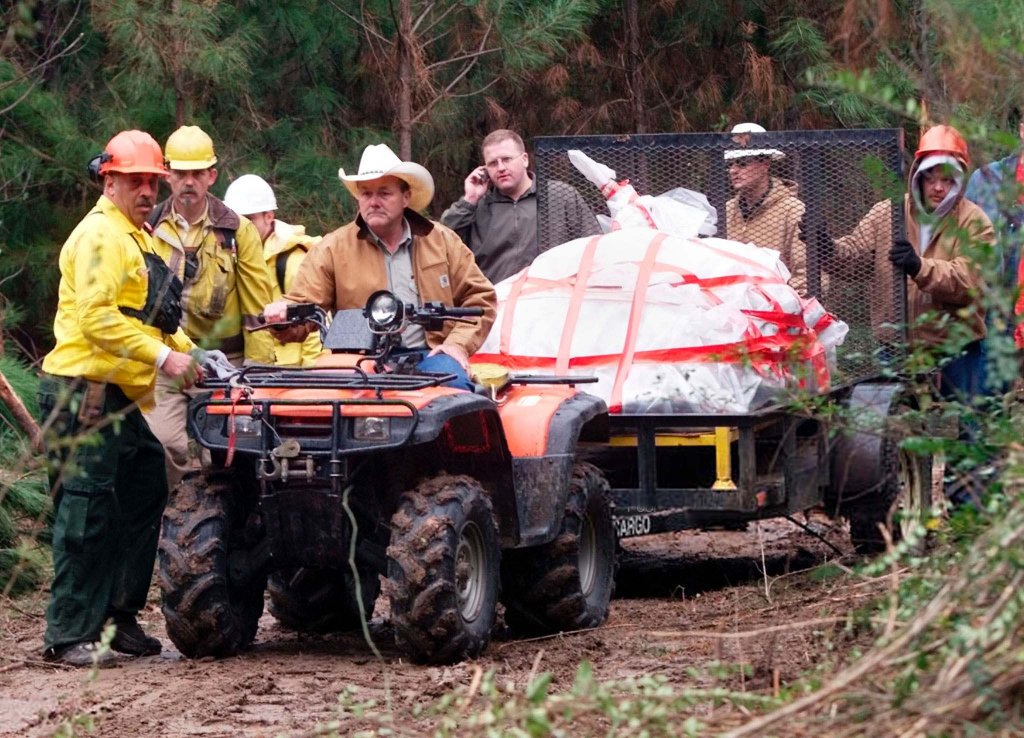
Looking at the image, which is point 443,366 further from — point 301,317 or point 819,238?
point 819,238

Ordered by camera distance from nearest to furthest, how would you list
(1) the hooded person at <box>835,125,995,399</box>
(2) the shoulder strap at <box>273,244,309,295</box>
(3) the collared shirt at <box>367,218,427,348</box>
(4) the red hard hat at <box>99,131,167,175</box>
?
(4) the red hard hat at <box>99,131,167,175</box> < (3) the collared shirt at <box>367,218,427,348</box> < (1) the hooded person at <box>835,125,995,399</box> < (2) the shoulder strap at <box>273,244,309,295</box>

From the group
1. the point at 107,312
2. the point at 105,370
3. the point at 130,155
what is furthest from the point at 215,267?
the point at 107,312

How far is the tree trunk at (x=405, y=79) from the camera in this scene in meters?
13.2

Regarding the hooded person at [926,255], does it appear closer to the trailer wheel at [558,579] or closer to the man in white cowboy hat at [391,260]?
the trailer wheel at [558,579]

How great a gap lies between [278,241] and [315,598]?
2862 millimetres

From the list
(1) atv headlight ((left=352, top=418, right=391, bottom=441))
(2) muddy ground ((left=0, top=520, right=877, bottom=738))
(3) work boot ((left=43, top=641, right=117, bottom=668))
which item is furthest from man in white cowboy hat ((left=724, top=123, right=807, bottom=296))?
(3) work boot ((left=43, top=641, right=117, bottom=668))

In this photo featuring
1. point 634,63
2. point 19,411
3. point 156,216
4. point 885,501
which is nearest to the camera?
point 156,216

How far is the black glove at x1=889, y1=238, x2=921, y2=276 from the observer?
370 inches

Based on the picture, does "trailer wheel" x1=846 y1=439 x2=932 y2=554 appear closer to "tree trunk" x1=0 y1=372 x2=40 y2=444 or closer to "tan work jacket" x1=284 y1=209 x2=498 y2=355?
"tan work jacket" x1=284 y1=209 x2=498 y2=355

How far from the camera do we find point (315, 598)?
329 inches

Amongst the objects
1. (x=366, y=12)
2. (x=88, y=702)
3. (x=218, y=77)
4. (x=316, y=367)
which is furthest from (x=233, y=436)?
(x=366, y=12)

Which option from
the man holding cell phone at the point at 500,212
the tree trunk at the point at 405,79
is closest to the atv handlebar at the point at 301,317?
the man holding cell phone at the point at 500,212

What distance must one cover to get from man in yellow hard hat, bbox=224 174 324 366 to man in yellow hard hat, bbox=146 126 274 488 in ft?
2.11

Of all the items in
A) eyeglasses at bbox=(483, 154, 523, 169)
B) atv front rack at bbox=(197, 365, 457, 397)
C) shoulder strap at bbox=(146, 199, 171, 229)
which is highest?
eyeglasses at bbox=(483, 154, 523, 169)
